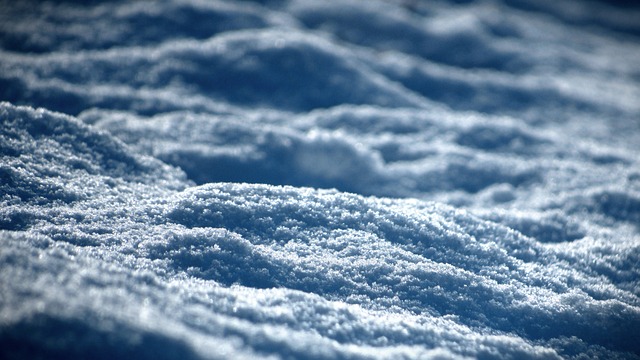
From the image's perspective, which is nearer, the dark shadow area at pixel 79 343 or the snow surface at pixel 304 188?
the dark shadow area at pixel 79 343

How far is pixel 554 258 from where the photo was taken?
153 centimetres

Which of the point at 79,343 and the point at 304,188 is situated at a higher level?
the point at 304,188

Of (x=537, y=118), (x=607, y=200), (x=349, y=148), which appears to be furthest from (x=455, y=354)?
(x=537, y=118)

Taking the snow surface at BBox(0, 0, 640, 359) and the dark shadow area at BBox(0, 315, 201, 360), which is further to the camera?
the snow surface at BBox(0, 0, 640, 359)

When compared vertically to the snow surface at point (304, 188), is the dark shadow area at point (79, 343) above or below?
below

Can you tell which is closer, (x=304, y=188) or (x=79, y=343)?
(x=79, y=343)

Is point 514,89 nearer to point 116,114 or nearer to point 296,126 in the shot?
point 296,126

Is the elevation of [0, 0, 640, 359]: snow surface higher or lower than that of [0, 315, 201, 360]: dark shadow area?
higher

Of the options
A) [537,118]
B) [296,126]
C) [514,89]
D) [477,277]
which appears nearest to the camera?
[477,277]

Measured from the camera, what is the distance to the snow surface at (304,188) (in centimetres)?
103

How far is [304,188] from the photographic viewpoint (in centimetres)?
160

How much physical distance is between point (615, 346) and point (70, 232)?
1320mm

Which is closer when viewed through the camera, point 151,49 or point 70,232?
point 70,232

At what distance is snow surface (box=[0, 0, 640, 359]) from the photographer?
3.37 ft
